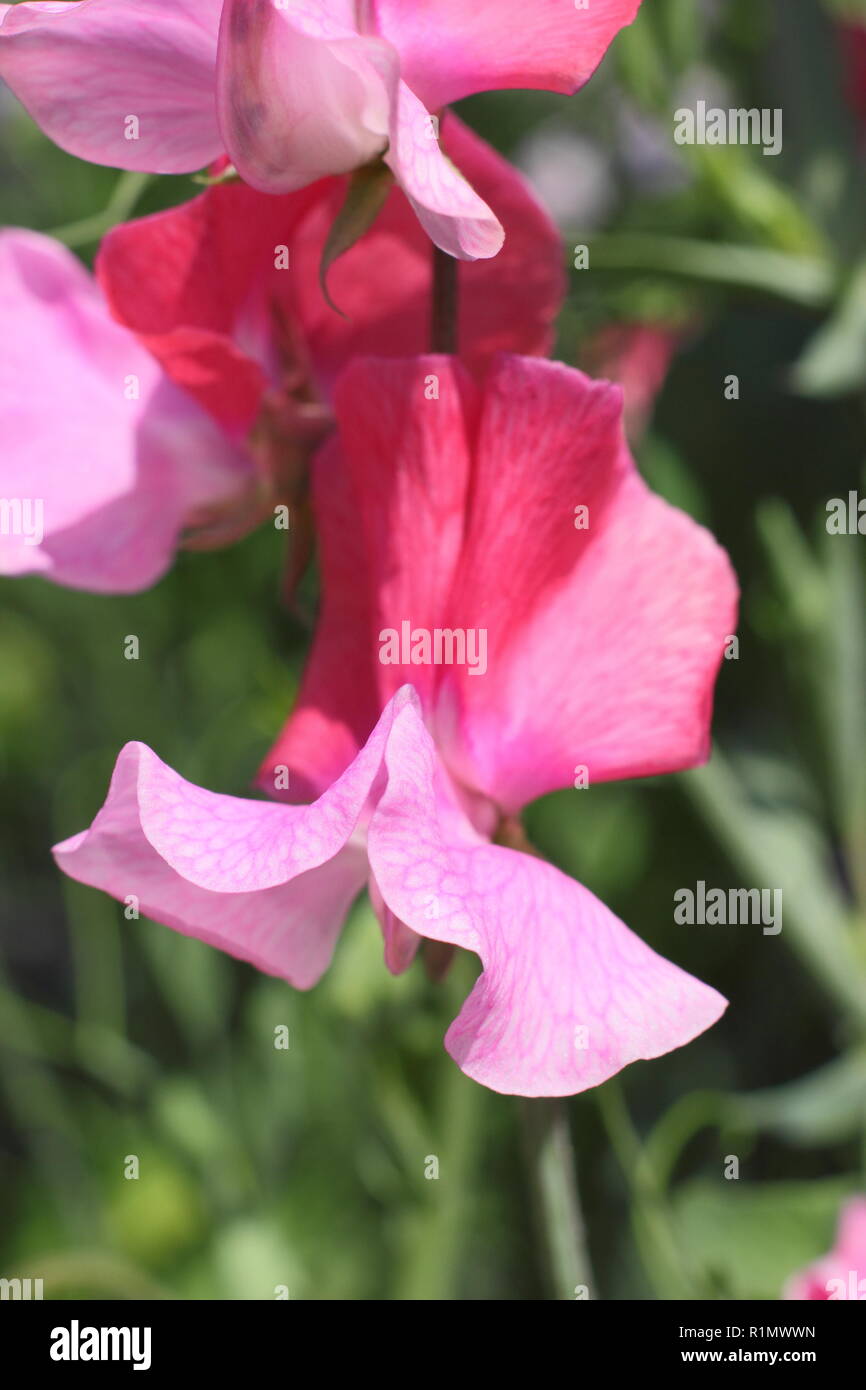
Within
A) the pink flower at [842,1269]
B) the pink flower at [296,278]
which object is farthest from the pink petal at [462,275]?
the pink flower at [842,1269]

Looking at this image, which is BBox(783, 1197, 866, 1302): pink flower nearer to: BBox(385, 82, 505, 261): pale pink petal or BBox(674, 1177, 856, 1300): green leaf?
BBox(674, 1177, 856, 1300): green leaf

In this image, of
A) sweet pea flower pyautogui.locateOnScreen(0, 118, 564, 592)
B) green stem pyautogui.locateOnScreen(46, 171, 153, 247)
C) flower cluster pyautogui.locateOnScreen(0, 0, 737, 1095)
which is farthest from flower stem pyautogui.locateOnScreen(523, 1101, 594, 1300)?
green stem pyautogui.locateOnScreen(46, 171, 153, 247)

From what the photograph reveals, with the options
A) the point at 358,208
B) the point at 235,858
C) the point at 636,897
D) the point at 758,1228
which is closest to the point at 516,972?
the point at 235,858

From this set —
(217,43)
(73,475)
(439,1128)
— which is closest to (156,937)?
(439,1128)

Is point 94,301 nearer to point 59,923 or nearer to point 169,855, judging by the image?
point 169,855

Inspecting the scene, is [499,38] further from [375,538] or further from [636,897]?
[636,897]

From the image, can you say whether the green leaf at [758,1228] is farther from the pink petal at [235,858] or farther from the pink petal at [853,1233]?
the pink petal at [235,858]
